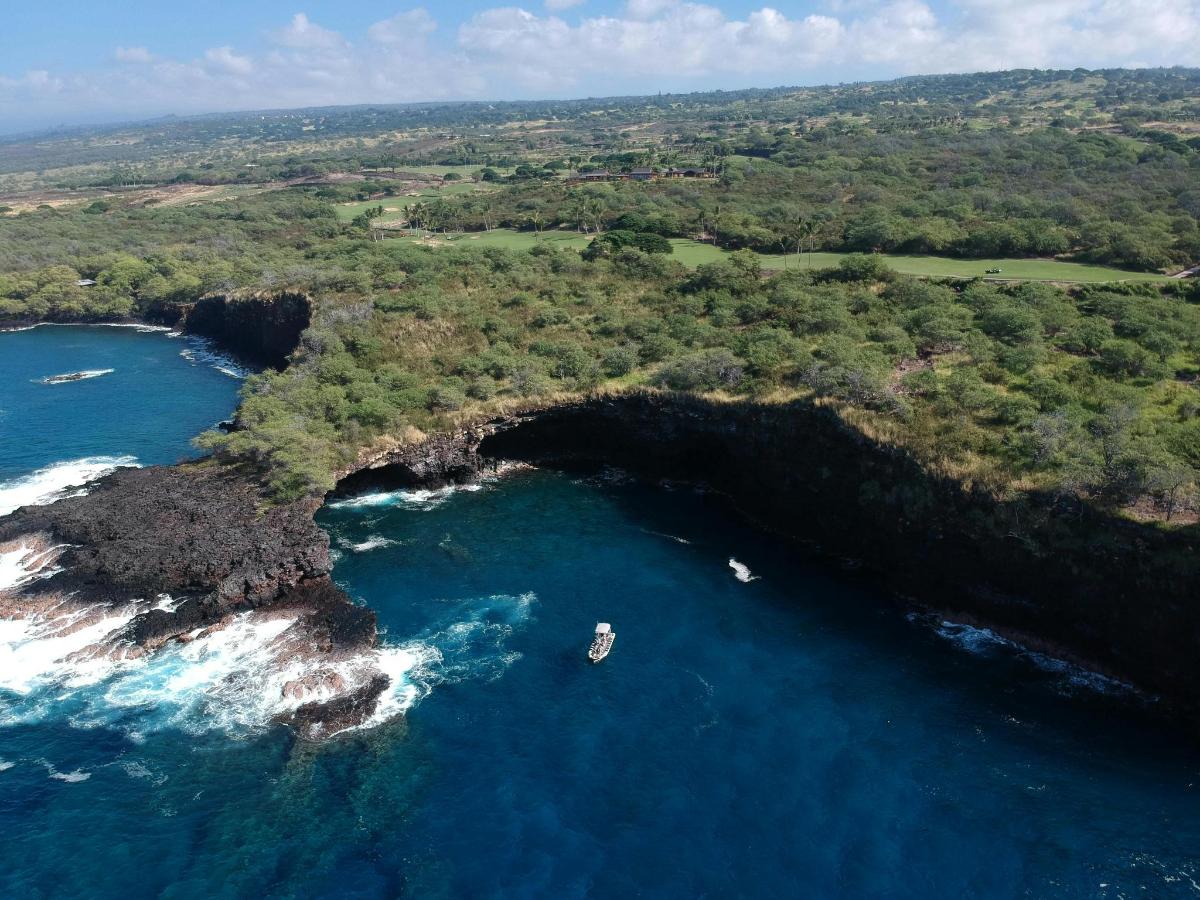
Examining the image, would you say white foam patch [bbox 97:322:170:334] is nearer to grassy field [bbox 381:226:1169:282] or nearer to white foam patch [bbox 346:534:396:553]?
grassy field [bbox 381:226:1169:282]

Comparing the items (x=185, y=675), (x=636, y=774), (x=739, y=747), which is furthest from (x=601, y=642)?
(x=185, y=675)

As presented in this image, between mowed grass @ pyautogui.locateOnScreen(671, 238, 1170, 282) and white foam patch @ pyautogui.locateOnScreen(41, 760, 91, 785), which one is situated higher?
mowed grass @ pyautogui.locateOnScreen(671, 238, 1170, 282)

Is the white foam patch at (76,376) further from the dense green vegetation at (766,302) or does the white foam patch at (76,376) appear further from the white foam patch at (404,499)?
the white foam patch at (404,499)

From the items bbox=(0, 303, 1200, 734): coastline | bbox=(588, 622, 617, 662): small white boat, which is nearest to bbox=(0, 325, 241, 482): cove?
bbox=(0, 303, 1200, 734): coastline

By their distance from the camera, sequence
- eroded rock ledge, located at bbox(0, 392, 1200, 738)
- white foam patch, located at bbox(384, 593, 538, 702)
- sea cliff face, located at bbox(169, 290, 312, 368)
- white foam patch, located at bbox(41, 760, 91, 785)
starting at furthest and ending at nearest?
1. sea cliff face, located at bbox(169, 290, 312, 368)
2. white foam patch, located at bbox(384, 593, 538, 702)
3. eroded rock ledge, located at bbox(0, 392, 1200, 738)
4. white foam patch, located at bbox(41, 760, 91, 785)

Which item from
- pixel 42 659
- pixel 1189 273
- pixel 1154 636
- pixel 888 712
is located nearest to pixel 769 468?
pixel 888 712
